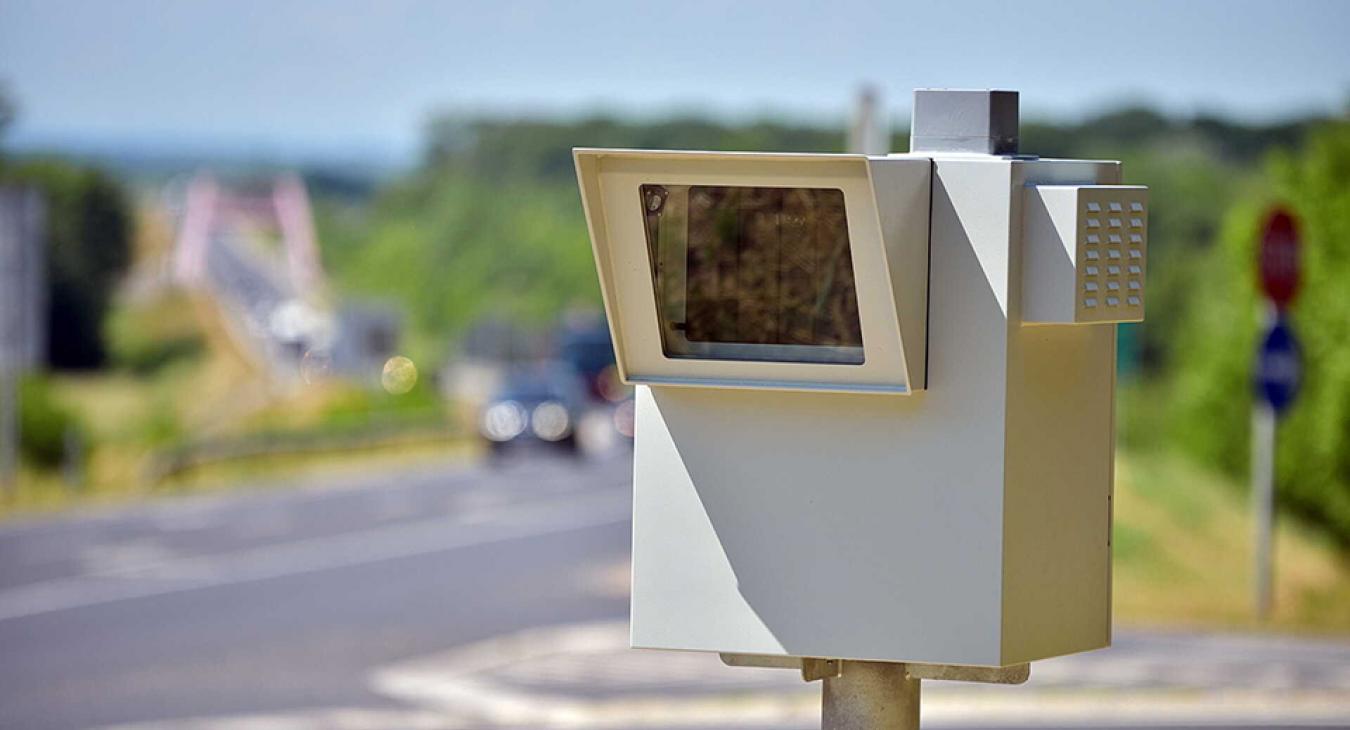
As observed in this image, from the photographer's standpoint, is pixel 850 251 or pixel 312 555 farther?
pixel 312 555

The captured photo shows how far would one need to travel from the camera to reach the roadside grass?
69.5 ft

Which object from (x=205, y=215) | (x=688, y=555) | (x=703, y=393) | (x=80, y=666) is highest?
(x=205, y=215)

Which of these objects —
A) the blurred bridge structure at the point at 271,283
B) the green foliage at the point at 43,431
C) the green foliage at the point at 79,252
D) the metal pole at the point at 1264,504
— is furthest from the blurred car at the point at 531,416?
the green foliage at the point at 79,252

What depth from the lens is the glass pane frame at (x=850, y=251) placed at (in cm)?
384

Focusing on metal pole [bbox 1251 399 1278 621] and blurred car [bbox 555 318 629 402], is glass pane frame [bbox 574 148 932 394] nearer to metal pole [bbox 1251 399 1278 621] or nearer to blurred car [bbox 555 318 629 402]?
metal pole [bbox 1251 399 1278 621]

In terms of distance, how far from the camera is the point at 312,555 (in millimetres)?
24344

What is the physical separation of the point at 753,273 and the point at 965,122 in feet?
1.58

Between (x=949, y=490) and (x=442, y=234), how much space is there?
5434 inches

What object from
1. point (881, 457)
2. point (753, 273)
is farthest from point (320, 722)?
point (881, 457)

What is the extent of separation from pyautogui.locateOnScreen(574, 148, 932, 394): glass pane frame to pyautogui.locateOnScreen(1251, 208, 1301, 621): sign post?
1703 centimetres

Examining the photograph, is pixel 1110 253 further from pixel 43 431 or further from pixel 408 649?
pixel 43 431

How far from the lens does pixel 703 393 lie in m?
4.06

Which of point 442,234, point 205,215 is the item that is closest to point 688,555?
point 205,215

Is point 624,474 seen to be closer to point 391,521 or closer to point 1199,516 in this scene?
point 391,521
